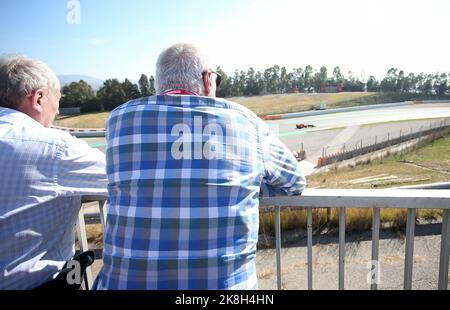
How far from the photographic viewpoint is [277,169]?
4.87ft

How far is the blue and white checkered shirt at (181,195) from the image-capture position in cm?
120

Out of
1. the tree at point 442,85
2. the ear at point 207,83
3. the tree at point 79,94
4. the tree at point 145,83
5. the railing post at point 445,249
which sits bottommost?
the railing post at point 445,249

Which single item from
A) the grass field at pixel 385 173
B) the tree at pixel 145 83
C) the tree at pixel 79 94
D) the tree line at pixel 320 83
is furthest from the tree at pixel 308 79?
the tree at pixel 145 83

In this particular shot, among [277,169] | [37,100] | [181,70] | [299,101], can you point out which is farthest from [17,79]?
[299,101]

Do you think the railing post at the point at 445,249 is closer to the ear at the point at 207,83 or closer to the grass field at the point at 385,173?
the ear at the point at 207,83

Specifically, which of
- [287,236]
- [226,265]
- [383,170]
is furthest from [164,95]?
[383,170]

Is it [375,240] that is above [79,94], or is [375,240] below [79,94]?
below

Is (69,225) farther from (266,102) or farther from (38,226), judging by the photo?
(266,102)

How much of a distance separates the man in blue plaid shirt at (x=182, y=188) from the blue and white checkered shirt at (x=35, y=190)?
0.93 ft

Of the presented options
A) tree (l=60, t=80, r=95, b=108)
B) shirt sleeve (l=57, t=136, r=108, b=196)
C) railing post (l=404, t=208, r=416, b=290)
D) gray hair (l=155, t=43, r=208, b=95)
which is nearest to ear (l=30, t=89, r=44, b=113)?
shirt sleeve (l=57, t=136, r=108, b=196)

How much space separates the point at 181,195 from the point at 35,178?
0.70 meters

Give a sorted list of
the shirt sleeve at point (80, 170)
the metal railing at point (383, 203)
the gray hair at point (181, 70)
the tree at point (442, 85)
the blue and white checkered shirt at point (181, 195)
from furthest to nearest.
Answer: the tree at point (442, 85) → the metal railing at point (383, 203) → the shirt sleeve at point (80, 170) → the gray hair at point (181, 70) → the blue and white checkered shirt at point (181, 195)

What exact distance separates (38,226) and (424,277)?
144 inches

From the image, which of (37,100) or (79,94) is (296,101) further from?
(37,100)
